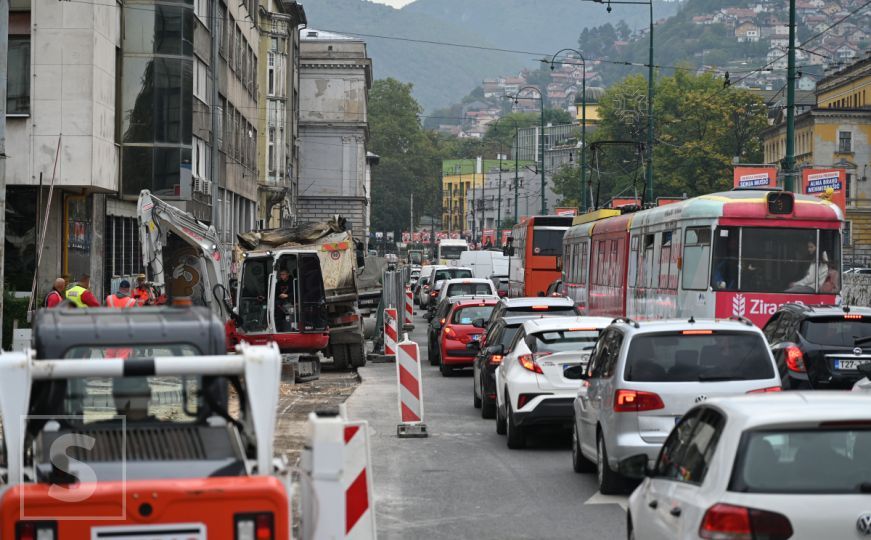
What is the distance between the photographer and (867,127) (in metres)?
96.9

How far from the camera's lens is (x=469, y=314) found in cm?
2989

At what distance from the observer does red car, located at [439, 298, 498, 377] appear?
1147 inches

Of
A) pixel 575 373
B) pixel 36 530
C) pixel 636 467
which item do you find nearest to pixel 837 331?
pixel 575 373

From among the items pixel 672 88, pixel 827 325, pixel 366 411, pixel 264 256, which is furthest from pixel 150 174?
pixel 672 88

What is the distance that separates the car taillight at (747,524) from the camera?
682 cm

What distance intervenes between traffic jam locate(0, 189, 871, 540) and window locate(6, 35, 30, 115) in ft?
21.1

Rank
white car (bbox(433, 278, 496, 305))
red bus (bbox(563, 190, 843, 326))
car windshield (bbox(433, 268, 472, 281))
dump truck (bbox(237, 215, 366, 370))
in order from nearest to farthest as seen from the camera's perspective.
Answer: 1. red bus (bbox(563, 190, 843, 326))
2. dump truck (bbox(237, 215, 366, 370))
3. white car (bbox(433, 278, 496, 305))
4. car windshield (bbox(433, 268, 472, 281))

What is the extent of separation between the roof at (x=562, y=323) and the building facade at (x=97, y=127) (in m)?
13.1

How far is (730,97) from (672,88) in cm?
870

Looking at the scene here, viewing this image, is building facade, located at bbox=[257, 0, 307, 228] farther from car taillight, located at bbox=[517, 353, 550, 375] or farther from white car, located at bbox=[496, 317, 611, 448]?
car taillight, located at bbox=[517, 353, 550, 375]

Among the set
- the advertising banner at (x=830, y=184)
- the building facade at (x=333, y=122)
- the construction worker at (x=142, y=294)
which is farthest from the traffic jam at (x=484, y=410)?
the building facade at (x=333, y=122)

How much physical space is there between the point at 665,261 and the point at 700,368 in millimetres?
14433

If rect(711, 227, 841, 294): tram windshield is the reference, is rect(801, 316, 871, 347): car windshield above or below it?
below

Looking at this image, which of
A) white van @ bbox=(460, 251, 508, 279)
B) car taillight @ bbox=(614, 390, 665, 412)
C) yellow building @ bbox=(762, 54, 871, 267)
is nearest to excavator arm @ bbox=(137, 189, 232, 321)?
car taillight @ bbox=(614, 390, 665, 412)
